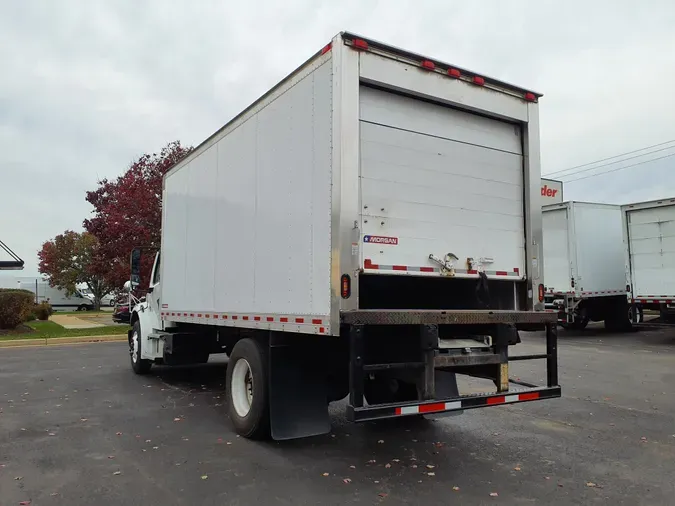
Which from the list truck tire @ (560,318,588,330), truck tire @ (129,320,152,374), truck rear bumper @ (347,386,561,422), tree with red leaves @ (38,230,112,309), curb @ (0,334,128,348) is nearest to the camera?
truck rear bumper @ (347,386,561,422)

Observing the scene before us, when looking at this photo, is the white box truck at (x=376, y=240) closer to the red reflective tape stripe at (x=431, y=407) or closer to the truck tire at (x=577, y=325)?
the red reflective tape stripe at (x=431, y=407)

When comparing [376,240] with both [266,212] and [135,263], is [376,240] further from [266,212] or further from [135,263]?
[135,263]

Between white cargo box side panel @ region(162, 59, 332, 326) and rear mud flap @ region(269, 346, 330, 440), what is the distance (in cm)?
50

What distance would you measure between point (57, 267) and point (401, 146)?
158 feet

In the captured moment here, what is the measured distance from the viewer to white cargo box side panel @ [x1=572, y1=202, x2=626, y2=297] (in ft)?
56.5

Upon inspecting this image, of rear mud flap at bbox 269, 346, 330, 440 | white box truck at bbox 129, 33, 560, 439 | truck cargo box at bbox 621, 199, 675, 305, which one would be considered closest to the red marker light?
white box truck at bbox 129, 33, 560, 439

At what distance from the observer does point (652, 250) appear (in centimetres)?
1598

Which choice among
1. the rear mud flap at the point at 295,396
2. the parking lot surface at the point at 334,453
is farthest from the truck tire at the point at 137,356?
the rear mud flap at the point at 295,396

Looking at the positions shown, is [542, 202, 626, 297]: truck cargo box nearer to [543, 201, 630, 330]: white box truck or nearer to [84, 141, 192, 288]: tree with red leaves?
[543, 201, 630, 330]: white box truck

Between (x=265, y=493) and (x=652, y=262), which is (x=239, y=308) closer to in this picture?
(x=265, y=493)

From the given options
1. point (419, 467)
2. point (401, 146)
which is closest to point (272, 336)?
point (419, 467)

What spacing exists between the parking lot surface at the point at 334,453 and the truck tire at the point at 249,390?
207mm

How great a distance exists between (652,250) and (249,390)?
1431cm

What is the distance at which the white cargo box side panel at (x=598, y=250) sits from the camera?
56.5ft
